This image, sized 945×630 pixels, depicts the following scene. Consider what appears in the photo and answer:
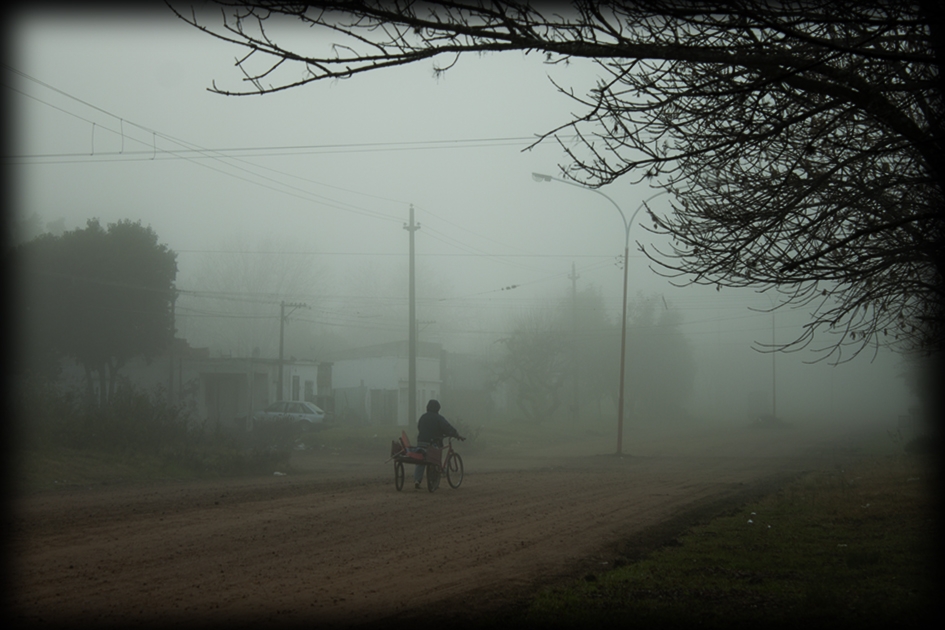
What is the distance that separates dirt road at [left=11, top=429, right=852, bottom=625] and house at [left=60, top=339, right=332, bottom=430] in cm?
2423

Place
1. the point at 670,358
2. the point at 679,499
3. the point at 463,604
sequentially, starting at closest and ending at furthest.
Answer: the point at 463,604 → the point at 679,499 → the point at 670,358

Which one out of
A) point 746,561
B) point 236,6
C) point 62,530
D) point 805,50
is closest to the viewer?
point 236,6

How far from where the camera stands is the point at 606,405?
88.5 m

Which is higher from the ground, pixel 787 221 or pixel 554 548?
pixel 787 221

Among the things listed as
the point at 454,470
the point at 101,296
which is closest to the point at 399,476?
the point at 454,470

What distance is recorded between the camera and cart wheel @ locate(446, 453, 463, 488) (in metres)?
16.0

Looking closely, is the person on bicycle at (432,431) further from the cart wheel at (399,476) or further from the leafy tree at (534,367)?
the leafy tree at (534,367)

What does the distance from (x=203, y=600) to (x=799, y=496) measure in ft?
39.4

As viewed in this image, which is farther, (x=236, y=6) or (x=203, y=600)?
(x=203, y=600)

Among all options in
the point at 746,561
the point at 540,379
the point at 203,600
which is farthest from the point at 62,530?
the point at 540,379

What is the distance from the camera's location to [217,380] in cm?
4547

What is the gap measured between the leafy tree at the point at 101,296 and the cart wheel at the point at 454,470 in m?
20.8

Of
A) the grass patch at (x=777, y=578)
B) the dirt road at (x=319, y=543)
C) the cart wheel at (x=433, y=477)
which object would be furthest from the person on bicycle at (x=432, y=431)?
the grass patch at (x=777, y=578)

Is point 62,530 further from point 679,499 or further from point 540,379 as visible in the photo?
point 540,379
